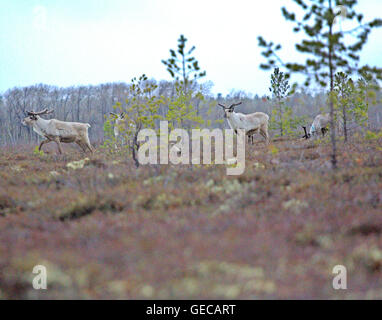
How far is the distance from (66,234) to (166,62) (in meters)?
7.10

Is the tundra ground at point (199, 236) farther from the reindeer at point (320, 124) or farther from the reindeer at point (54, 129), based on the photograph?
the reindeer at point (320, 124)

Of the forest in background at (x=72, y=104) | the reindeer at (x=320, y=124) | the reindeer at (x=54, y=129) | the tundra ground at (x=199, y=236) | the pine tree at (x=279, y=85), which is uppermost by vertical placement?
the forest in background at (x=72, y=104)

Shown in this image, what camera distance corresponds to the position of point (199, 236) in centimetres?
438

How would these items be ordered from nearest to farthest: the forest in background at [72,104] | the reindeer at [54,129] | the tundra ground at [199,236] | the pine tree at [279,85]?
1. the tundra ground at [199,236]
2. the reindeer at [54,129]
3. the pine tree at [279,85]
4. the forest in background at [72,104]

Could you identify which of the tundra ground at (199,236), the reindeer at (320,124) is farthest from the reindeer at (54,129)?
the reindeer at (320,124)

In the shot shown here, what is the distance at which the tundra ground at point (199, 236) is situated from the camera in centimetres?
346

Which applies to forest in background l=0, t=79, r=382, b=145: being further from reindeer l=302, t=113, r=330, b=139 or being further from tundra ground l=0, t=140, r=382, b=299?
tundra ground l=0, t=140, r=382, b=299

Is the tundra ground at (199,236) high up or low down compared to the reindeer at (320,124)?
down

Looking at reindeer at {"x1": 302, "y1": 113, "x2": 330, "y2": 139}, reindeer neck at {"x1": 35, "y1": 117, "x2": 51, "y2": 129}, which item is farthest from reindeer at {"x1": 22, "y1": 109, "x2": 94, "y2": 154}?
reindeer at {"x1": 302, "y1": 113, "x2": 330, "y2": 139}

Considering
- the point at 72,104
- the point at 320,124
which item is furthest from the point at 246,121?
the point at 72,104

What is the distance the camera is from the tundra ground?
11.3 ft
